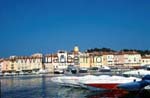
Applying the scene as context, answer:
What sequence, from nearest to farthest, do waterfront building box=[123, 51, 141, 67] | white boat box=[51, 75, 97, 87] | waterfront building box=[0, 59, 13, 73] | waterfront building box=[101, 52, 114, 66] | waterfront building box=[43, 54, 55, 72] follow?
white boat box=[51, 75, 97, 87]
waterfront building box=[0, 59, 13, 73]
waterfront building box=[101, 52, 114, 66]
waterfront building box=[123, 51, 141, 67]
waterfront building box=[43, 54, 55, 72]

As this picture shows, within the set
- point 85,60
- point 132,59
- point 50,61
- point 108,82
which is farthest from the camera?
point 50,61

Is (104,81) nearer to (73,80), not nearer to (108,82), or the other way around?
(108,82)

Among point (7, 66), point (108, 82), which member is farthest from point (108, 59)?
point (108, 82)

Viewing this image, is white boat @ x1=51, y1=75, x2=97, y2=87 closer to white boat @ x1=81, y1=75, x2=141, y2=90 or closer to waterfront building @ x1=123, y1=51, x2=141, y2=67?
white boat @ x1=81, y1=75, x2=141, y2=90

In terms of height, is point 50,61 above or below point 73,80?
above

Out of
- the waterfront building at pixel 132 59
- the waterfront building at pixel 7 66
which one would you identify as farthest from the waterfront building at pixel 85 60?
the waterfront building at pixel 7 66

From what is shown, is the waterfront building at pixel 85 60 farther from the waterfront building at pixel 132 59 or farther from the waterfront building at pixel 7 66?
the waterfront building at pixel 7 66

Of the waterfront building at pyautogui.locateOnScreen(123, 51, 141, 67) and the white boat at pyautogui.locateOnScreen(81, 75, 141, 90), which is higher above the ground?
the waterfront building at pyautogui.locateOnScreen(123, 51, 141, 67)

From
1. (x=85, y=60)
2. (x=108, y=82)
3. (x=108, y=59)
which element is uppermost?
(x=108, y=59)

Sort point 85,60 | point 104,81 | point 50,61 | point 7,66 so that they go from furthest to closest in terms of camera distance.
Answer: point 50,61
point 85,60
point 7,66
point 104,81

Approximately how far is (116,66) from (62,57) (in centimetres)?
2246

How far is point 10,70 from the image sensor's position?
172000 mm

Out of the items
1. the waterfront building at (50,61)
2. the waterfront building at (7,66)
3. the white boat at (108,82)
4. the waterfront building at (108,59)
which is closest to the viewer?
the white boat at (108,82)

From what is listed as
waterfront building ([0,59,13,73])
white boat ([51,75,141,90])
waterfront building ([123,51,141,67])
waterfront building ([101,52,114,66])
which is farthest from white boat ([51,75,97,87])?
waterfront building ([123,51,141,67])
